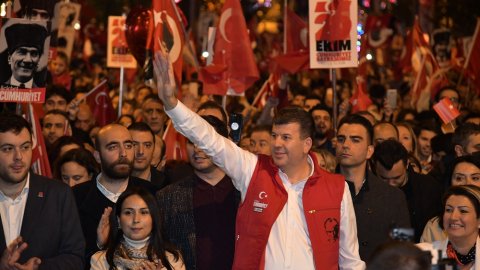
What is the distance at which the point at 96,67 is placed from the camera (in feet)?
85.0

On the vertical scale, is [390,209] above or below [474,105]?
below

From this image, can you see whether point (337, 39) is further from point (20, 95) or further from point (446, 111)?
point (20, 95)

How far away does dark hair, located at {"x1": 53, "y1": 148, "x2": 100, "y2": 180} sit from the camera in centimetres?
1098

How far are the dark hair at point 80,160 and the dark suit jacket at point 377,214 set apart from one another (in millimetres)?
2673

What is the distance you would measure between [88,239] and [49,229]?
1.43 meters

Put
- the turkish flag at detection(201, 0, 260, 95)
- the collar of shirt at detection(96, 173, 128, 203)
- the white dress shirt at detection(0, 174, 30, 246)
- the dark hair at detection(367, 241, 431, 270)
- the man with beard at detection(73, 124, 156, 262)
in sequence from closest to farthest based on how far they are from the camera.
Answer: the dark hair at detection(367, 241, 431, 270)
the white dress shirt at detection(0, 174, 30, 246)
the man with beard at detection(73, 124, 156, 262)
the collar of shirt at detection(96, 173, 128, 203)
the turkish flag at detection(201, 0, 260, 95)

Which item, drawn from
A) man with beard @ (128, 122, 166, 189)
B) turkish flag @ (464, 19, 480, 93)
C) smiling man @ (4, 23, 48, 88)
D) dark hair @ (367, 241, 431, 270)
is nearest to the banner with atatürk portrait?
smiling man @ (4, 23, 48, 88)

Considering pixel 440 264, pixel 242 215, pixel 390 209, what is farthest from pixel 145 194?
pixel 440 264

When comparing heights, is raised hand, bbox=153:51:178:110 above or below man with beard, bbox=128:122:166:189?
above

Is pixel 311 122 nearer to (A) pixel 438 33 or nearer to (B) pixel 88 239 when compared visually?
(B) pixel 88 239

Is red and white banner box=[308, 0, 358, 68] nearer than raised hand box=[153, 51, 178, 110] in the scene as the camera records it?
No

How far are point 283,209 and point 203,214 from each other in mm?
859

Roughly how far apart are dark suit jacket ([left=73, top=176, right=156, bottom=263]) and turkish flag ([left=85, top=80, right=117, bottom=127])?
7.00 meters

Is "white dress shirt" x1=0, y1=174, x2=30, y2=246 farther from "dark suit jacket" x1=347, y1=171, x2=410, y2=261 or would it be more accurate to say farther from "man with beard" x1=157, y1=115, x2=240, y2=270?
"dark suit jacket" x1=347, y1=171, x2=410, y2=261
